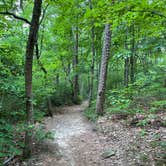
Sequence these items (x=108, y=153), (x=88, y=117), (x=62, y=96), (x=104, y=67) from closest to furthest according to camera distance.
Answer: (x=108, y=153) < (x=104, y=67) < (x=88, y=117) < (x=62, y=96)

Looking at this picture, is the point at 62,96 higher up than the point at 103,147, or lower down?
higher up

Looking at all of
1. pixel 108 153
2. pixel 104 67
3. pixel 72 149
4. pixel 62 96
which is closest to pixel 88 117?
pixel 104 67

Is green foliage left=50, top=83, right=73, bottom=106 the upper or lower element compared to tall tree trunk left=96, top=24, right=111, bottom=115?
lower

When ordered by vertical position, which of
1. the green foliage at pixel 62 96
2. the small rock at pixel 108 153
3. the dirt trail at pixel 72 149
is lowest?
the dirt trail at pixel 72 149

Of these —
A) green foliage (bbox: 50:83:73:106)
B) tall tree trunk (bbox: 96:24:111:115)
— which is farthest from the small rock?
green foliage (bbox: 50:83:73:106)

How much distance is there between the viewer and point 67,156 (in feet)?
17.4

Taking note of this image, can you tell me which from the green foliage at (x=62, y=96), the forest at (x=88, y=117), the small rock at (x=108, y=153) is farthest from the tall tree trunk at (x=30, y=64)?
the green foliage at (x=62, y=96)

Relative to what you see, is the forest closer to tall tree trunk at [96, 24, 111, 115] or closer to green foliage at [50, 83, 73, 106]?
tall tree trunk at [96, 24, 111, 115]

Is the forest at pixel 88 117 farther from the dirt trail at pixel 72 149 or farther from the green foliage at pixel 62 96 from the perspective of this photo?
the green foliage at pixel 62 96

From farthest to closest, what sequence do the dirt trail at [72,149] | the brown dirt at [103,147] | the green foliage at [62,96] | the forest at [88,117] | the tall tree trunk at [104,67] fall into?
the green foliage at [62,96] < the tall tree trunk at [104,67] < the dirt trail at [72,149] < the brown dirt at [103,147] < the forest at [88,117]

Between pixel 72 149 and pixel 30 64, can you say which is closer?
pixel 30 64

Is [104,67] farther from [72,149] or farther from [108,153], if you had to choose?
[108,153]

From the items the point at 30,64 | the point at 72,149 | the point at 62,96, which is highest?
the point at 30,64

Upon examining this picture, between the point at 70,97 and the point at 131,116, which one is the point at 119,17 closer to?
the point at 131,116
